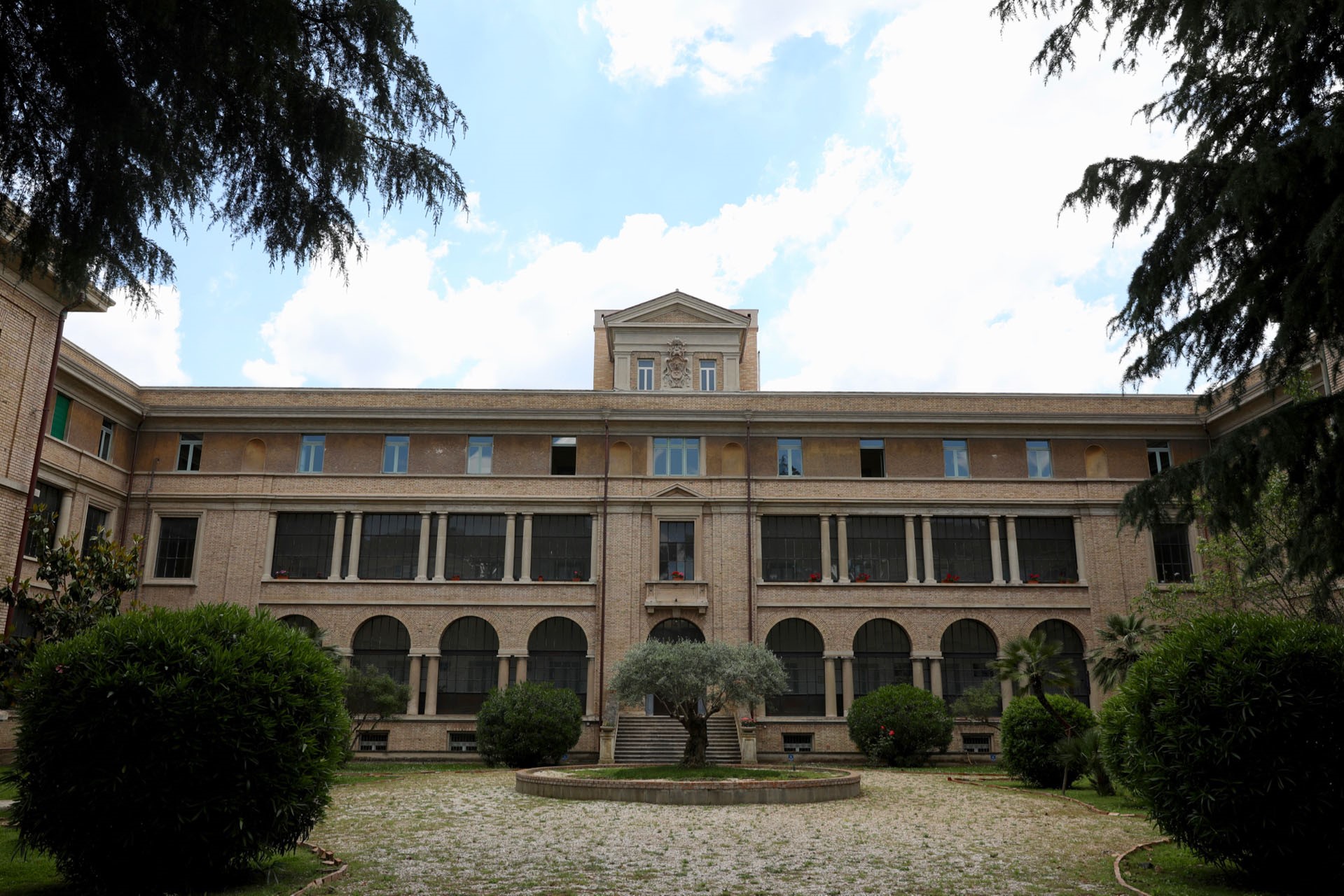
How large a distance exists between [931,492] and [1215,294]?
87.2 ft

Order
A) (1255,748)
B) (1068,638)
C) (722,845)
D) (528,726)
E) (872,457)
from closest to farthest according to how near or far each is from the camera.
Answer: (1255,748) < (722,845) < (528,726) < (1068,638) < (872,457)

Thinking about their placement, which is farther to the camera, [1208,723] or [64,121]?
[1208,723]

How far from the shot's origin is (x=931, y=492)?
121ft

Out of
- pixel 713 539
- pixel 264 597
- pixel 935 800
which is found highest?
pixel 713 539

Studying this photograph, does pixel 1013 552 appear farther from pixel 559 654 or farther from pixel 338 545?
pixel 338 545

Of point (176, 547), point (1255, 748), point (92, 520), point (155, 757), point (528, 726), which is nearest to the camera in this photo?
point (155, 757)

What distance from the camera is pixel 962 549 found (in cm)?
3678

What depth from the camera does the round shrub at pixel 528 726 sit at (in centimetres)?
2997

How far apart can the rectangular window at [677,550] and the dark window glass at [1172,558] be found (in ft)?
53.9

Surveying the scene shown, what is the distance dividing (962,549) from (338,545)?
877 inches

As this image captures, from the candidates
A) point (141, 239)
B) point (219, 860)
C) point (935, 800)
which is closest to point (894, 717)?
point (935, 800)

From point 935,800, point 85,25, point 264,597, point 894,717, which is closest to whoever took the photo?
point 85,25

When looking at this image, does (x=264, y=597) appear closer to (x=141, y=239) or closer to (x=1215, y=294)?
(x=141, y=239)

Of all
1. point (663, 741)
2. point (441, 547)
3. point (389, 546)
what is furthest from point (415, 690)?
point (663, 741)
